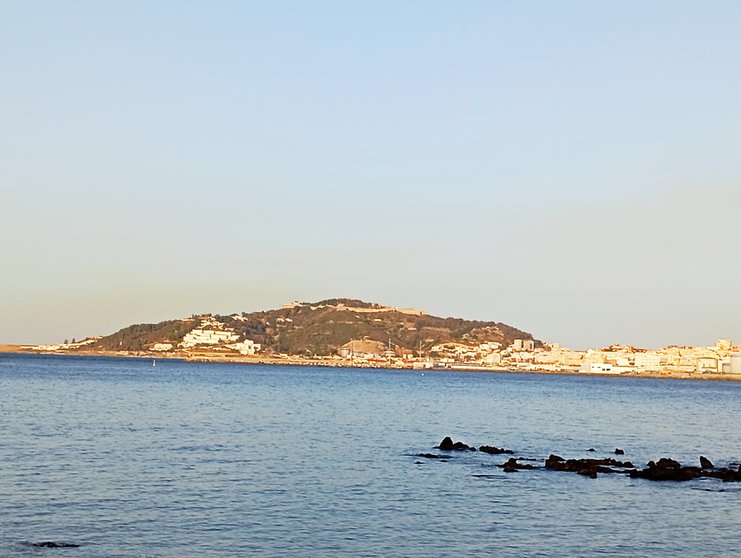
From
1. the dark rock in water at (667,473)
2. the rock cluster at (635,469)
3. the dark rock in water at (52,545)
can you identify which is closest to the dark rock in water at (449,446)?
the rock cluster at (635,469)

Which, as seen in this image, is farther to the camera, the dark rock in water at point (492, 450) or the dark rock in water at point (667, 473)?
the dark rock in water at point (492, 450)

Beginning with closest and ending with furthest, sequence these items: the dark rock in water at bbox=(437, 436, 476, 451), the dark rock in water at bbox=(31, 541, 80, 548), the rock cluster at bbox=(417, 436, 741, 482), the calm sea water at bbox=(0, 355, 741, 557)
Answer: the dark rock in water at bbox=(31, 541, 80, 548) < the calm sea water at bbox=(0, 355, 741, 557) < the rock cluster at bbox=(417, 436, 741, 482) < the dark rock in water at bbox=(437, 436, 476, 451)

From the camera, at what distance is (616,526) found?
23734mm

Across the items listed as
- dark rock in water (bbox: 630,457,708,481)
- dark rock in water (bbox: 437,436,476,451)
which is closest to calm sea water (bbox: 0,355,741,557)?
dark rock in water (bbox: 630,457,708,481)

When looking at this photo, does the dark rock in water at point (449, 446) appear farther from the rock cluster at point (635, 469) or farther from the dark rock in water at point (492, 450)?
the rock cluster at point (635, 469)

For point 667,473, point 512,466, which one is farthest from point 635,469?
point 512,466

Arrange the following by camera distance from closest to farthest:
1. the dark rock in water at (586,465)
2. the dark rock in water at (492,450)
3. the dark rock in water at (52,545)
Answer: the dark rock in water at (52,545) → the dark rock in water at (586,465) → the dark rock in water at (492,450)

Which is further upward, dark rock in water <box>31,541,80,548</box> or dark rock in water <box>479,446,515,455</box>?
dark rock in water <box>479,446,515,455</box>

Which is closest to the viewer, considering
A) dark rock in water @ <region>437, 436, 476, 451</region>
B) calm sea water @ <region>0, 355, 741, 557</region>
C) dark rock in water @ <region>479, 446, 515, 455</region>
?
calm sea water @ <region>0, 355, 741, 557</region>

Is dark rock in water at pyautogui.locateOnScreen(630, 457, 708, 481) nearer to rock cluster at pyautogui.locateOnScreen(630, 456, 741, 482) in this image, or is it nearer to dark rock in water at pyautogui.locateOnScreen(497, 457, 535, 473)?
rock cluster at pyautogui.locateOnScreen(630, 456, 741, 482)

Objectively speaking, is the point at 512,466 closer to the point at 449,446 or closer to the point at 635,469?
the point at 635,469

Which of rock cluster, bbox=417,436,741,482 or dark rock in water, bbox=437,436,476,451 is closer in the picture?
rock cluster, bbox=417,436,741,482

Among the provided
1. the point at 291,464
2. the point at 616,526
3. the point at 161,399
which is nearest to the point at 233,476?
the point at 291,464

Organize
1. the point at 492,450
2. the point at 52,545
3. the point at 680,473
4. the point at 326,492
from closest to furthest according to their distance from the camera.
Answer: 1. the point at 52,545
2. the point at 326,492
3. the point at 680,473
4. the point at 492,450
